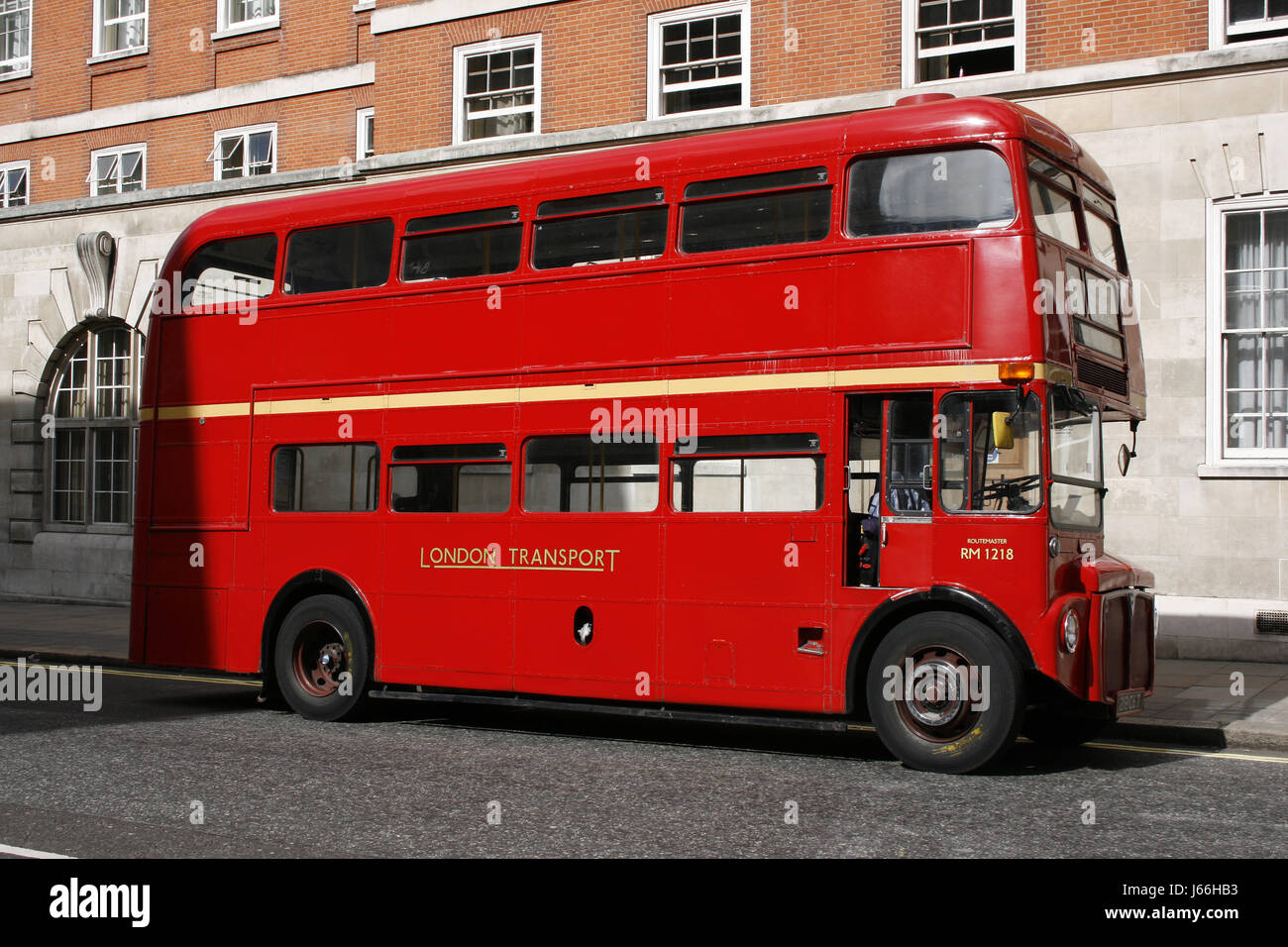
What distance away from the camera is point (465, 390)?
1027 centimetres

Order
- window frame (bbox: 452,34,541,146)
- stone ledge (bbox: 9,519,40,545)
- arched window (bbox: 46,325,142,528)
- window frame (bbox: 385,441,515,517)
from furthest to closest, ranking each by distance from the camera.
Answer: stone ledge (bbox: 9,519,40,545) < arched window (bbox: 46,325,142,528) < window frame (bbox: 452,34,541,146) < window frame (bbox: 385,441,515,517)

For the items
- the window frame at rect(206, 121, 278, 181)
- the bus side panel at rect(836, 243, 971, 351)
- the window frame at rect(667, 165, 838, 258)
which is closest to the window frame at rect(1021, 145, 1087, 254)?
the bus side panel at rect(836, 243, 971, 351)

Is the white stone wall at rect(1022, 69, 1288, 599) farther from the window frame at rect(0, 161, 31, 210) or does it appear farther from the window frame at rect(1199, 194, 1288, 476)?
the window frame at rect(0, 161, 31, 210)

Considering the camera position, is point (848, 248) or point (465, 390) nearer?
point (848, 248)

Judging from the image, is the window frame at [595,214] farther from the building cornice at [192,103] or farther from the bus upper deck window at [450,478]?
the building cornice at [192,103]

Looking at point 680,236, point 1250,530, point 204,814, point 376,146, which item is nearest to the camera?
point 204,814

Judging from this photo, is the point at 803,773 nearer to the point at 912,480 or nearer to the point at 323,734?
the point at 912,480

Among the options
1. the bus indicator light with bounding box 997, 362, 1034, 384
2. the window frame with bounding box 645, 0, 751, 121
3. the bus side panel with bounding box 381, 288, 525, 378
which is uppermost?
the window frame with bounding box 645, 0, 751, 121

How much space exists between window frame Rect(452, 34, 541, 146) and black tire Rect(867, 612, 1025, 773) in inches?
472

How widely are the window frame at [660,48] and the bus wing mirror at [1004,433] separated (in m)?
9.77

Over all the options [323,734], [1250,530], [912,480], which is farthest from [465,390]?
[1250,530]

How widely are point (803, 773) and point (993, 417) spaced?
2.55 meters

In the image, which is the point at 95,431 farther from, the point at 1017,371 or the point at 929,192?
the point at 1017,371

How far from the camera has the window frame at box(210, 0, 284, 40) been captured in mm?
25312
